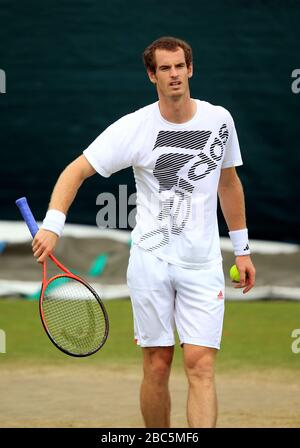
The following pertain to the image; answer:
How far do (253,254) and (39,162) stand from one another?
5.84 feet

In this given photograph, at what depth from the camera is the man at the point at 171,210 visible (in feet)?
14.3

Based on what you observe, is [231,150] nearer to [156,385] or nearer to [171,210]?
[171,210]

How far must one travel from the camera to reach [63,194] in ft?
14.0

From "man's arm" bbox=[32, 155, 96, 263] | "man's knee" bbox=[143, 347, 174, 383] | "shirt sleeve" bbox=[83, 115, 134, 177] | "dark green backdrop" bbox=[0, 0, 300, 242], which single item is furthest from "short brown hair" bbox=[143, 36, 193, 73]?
"dark green backdrop" bbox=[0, 0, 300, 242]

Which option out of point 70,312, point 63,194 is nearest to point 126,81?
point 70,312

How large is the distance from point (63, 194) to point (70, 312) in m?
0.59

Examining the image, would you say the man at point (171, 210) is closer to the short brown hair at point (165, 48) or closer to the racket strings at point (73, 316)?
the short brown hair at point (165, 48)

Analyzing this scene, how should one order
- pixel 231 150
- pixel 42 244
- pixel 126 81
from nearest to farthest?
pixel 42 244 → pixel 231 150 → pixel 126 81

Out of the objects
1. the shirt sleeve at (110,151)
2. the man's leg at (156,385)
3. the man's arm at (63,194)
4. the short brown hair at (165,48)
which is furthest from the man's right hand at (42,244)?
the short brown hair at (165,48)

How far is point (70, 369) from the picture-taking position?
22.1 ft

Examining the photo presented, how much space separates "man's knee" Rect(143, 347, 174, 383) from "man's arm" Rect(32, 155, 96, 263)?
0.62 meters

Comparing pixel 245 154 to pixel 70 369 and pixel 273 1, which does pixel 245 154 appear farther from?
pixel 70 369

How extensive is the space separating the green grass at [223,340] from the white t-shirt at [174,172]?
2.35m

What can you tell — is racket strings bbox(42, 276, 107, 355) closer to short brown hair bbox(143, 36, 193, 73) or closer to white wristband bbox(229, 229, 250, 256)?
white wristband bbox(229, 229, 250, 256)
